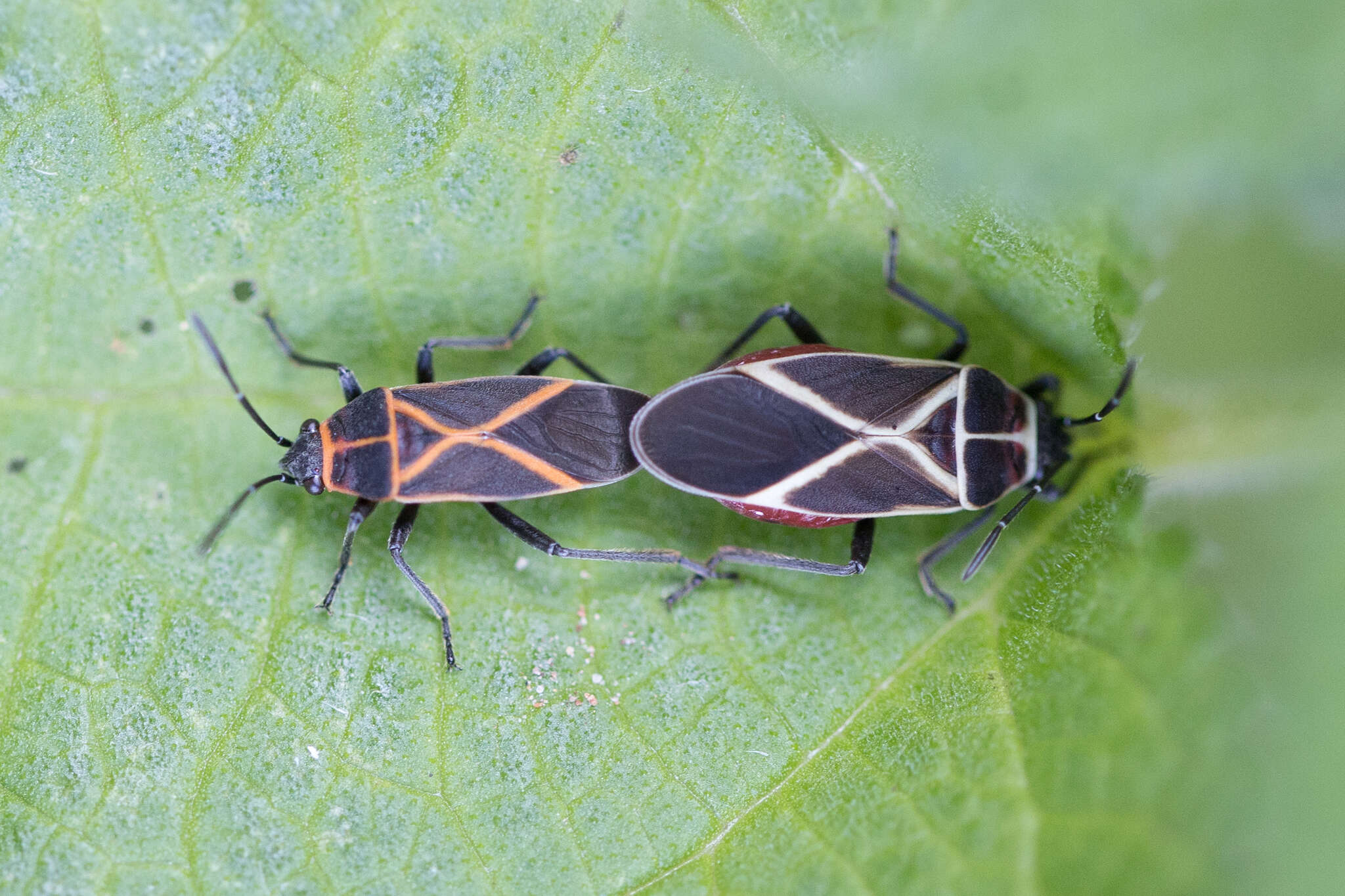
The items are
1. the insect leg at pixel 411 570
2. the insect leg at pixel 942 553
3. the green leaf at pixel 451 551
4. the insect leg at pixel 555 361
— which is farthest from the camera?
the insect leg at pixel 555 361

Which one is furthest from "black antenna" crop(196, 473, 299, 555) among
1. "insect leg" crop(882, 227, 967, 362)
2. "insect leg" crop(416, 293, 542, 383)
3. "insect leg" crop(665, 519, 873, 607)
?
"insect leg" crop(882, 227, 967, 362)

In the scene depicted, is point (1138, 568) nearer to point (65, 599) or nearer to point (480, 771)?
point (480, 771)

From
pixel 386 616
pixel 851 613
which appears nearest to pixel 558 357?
pixel 386 616

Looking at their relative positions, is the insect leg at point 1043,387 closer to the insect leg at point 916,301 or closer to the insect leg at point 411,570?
the insect leg at point 916,301

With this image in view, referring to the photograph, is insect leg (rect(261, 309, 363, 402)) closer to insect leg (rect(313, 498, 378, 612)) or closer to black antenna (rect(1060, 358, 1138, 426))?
insect leg (rect(313, 498, 378, 612))

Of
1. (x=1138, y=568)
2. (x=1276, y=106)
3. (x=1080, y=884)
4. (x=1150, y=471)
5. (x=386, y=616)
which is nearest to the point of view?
(x=1276, y=106)

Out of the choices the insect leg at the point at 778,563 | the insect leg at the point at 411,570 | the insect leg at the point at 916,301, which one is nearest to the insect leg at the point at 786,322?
the insect leg at the point at 916,301
